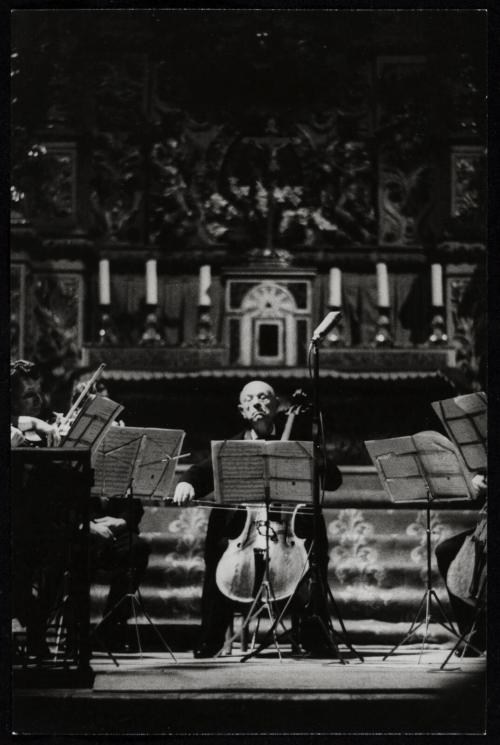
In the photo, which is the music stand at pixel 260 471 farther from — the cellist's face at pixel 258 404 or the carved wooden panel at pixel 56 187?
the carved wooden panel at pixel 56 187

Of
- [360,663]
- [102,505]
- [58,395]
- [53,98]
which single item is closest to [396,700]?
[360,663]

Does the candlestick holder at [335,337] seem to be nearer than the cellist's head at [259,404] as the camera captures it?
No

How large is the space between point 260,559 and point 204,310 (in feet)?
7.12

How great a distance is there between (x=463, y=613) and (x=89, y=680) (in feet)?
6.93

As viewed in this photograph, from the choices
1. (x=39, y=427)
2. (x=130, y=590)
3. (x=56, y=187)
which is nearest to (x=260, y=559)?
(x=130, y=590)

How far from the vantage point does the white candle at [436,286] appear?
7.58m

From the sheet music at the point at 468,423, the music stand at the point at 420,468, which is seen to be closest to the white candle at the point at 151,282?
the music stand at the point at 420,468

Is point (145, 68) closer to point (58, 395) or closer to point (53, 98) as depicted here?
point (53, 98)

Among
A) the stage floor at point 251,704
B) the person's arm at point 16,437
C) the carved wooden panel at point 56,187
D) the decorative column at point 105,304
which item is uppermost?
the carved wooden panel at point 56,187

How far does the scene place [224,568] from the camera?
20.1 ft

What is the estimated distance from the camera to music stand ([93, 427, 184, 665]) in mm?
6059

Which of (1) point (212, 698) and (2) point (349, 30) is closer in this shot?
(1) point (212, 698)

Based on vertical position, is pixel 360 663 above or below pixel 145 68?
below

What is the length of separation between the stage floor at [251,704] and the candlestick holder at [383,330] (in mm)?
2643
